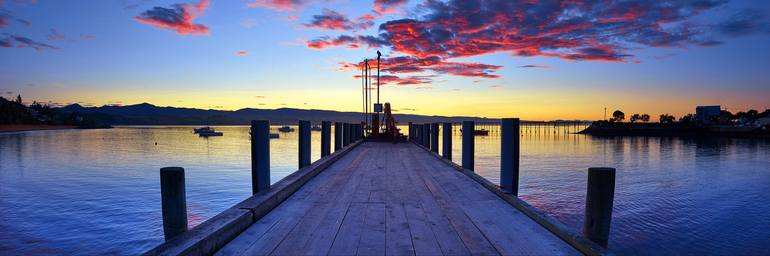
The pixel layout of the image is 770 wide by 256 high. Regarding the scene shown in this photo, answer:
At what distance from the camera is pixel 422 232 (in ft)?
13.2

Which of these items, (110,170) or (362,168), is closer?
(362,168)

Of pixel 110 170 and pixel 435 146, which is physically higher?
pixel 435 146

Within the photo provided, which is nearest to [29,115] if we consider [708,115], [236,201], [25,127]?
[25,127]

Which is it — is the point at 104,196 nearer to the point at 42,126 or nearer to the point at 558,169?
the point at 558,169

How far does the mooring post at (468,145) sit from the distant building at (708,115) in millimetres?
136626

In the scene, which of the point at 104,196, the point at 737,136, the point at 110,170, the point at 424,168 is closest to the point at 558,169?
the point at 424,168

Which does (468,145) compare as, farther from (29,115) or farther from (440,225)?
(29,115)

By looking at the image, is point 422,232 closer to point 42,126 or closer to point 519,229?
point 519,229

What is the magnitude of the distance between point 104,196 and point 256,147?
1377cm

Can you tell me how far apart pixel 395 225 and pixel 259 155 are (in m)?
2.35

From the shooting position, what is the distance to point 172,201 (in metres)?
3.47

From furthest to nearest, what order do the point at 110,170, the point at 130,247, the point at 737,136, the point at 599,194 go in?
the point at 737,136, the point at 110,170, the point at 130,247, the point at 599,194

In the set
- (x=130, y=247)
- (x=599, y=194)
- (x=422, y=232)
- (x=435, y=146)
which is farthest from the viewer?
(x=435, y=146)

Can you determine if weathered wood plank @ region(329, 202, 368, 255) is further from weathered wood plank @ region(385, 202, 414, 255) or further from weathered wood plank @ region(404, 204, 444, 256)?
weathered wood plank @ region(404, 204, 444, 256)
